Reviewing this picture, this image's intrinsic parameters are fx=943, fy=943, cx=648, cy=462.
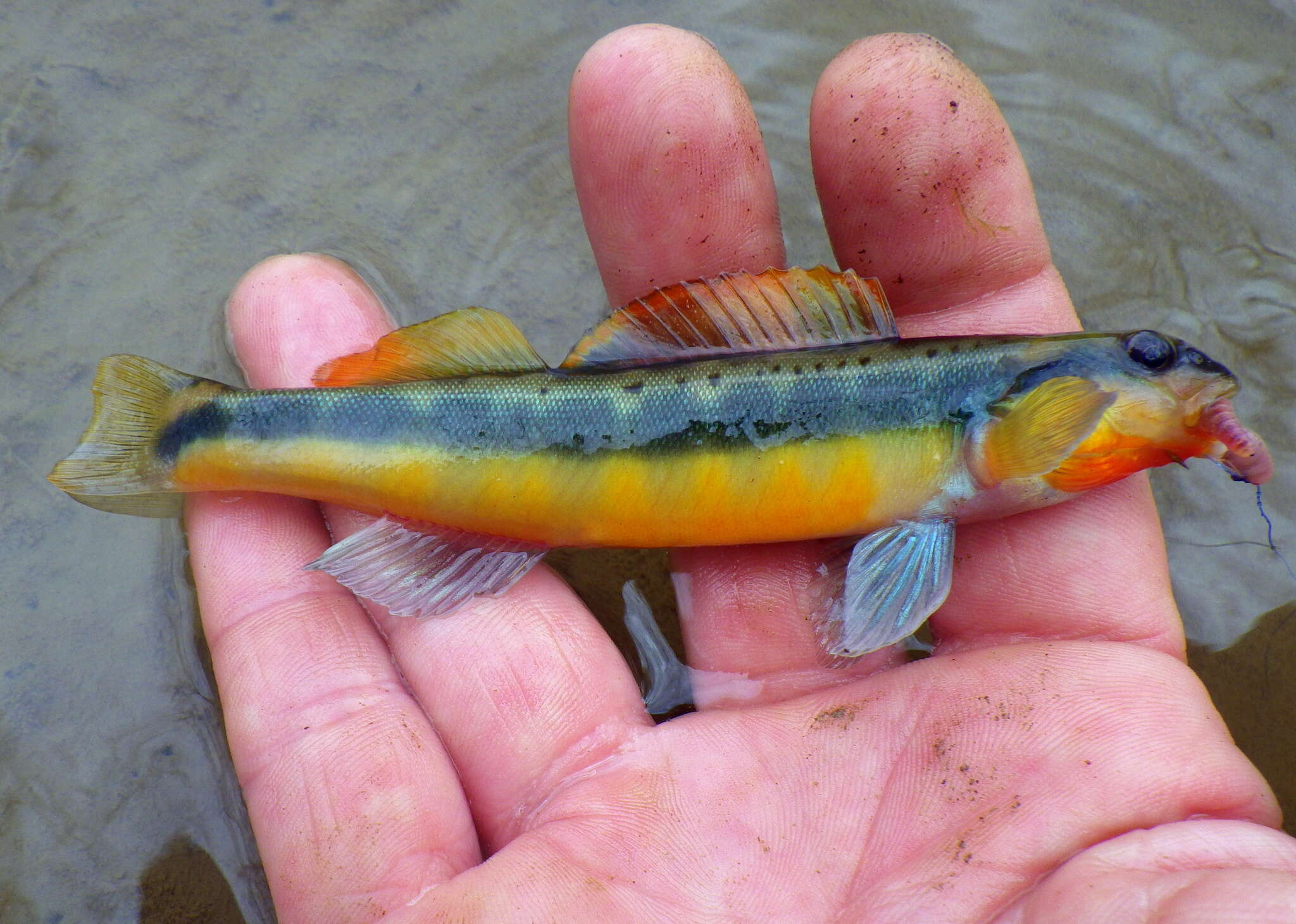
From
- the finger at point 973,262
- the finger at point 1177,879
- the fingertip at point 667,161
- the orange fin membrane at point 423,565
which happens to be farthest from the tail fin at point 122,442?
the finger at point 1177,879

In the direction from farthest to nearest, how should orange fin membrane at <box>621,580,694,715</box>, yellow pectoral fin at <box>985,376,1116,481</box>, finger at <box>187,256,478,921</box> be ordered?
A: orange fin membrane at <box>621,580,694,715</box> < yellow pectoral fin at <box>985,376,1116,481</box> < finger at <box>187,256,478,921</box>

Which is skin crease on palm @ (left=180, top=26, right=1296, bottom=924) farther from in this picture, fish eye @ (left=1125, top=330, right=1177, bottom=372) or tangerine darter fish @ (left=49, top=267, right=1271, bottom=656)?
fish eye @ (left=1125, top=330, right=1177, bottom=372)

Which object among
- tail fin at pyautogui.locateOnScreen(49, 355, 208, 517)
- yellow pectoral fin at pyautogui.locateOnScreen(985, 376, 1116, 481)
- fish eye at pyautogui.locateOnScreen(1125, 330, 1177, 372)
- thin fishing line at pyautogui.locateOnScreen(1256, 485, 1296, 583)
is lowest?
thin fishing line at pyautogui.locateOnScreen(1256, 485, 1296, 583)

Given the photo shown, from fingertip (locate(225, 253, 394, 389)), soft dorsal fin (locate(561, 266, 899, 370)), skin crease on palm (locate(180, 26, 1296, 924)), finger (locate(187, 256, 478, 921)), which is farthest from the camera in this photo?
fingertip (locate(225, 253, 394, 389))

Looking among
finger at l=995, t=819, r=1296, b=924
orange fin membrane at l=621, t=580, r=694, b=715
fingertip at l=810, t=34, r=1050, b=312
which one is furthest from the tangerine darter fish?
finger at l=995, t=819, r=1296, b=924

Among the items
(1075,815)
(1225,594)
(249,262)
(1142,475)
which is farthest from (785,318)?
(249,262)

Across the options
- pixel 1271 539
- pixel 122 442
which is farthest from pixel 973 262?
pixel 122 442

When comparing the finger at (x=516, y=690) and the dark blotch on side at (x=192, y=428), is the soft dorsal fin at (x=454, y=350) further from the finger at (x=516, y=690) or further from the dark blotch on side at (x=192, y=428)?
the finger at (x=516, y=690)
